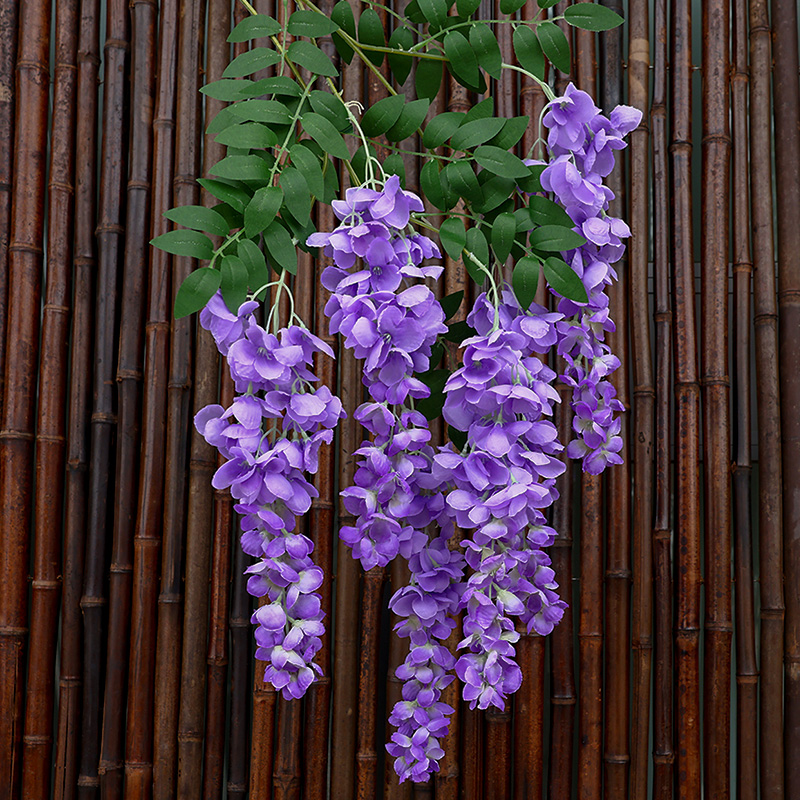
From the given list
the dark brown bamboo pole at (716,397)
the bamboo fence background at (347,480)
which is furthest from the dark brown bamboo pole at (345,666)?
the dark brown bamboo pole at (716,397)

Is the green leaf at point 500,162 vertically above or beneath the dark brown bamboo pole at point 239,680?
above

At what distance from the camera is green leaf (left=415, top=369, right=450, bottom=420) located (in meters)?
0.73

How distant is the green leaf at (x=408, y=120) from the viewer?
2.31ft

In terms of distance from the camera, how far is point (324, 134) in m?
0.65

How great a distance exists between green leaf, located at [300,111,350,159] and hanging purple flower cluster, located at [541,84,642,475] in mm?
183

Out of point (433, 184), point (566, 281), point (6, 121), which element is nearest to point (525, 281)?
point (566, 281)

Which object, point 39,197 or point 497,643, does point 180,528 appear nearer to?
point 39,197

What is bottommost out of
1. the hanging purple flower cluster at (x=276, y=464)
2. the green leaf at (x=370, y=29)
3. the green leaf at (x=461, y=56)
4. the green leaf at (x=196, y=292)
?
the hanging purple flower cluster at (x=276, y=464)

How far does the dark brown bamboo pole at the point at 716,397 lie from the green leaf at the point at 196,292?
1.02m

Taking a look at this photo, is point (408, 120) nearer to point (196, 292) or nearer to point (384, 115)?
point (384, 115)

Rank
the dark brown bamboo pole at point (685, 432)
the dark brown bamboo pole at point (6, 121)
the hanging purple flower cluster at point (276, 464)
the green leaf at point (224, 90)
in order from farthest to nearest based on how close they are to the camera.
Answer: the dark brown bamboo pole at point (6, 121)
the dark brown bamboo pole at point (685, 432)
the green leaf at point (224, 90)
the hanging purple flower cluster at point (276, 464)

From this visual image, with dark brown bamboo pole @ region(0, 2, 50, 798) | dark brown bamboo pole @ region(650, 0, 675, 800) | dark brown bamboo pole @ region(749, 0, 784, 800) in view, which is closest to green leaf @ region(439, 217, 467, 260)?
dark brown bamboo pole @ region(650, 0, 675, 800)

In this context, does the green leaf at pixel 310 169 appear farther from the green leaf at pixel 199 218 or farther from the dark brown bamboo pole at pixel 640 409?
the dark brown bamboo pole at pixel 640 409

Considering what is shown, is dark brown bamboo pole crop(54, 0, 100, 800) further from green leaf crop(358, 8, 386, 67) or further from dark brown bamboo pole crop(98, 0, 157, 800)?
green leaf crop(358, 8, 386, 67)
